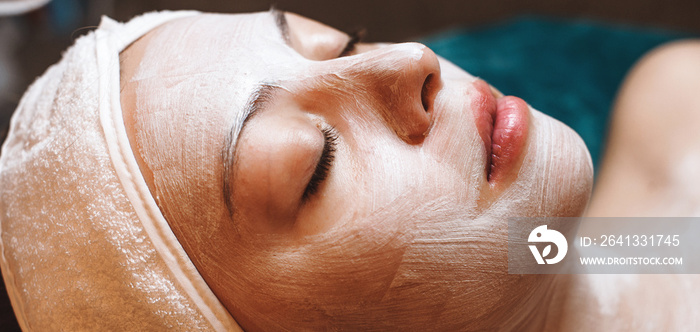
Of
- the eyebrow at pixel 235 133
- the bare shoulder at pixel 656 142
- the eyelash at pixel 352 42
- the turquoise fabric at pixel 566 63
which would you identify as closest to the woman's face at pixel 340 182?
the eyebrow at pixel 235 133

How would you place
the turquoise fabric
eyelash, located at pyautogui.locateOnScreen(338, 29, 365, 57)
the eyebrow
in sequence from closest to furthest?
the eyebrow
eyelash, located at pyautogui.locateOnScreen(338, 29, 365, 57)
the turquoise fabric

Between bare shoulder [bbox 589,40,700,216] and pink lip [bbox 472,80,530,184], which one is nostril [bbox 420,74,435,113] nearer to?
pink lip [bbox 472,80,530,184]

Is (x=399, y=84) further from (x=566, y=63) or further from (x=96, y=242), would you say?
(x=566, y=63)

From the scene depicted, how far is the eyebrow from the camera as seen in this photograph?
75 centimetres

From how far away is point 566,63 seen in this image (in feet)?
5.97

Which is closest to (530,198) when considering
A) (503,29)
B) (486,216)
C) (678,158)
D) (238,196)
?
(486,216)

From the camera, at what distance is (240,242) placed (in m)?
0.78

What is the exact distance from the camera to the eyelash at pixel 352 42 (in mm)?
969

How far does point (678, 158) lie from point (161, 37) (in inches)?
48.9

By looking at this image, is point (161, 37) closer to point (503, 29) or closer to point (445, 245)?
point (445, 245)

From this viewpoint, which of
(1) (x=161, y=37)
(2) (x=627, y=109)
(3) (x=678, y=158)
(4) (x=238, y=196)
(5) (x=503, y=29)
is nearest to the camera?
(4) (x=238, y=196)

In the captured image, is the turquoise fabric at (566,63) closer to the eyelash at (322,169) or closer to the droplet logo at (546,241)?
the droplet logo at (546,241)

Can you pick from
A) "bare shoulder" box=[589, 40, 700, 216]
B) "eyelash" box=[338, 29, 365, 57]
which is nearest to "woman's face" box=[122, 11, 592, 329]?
"eyelash" box=[338, 29, 365, 57]

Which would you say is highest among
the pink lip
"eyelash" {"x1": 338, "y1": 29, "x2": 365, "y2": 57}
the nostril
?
"eyelash" {"x1": 338, "y1": 29, "x2": 365, "y2": 57}
